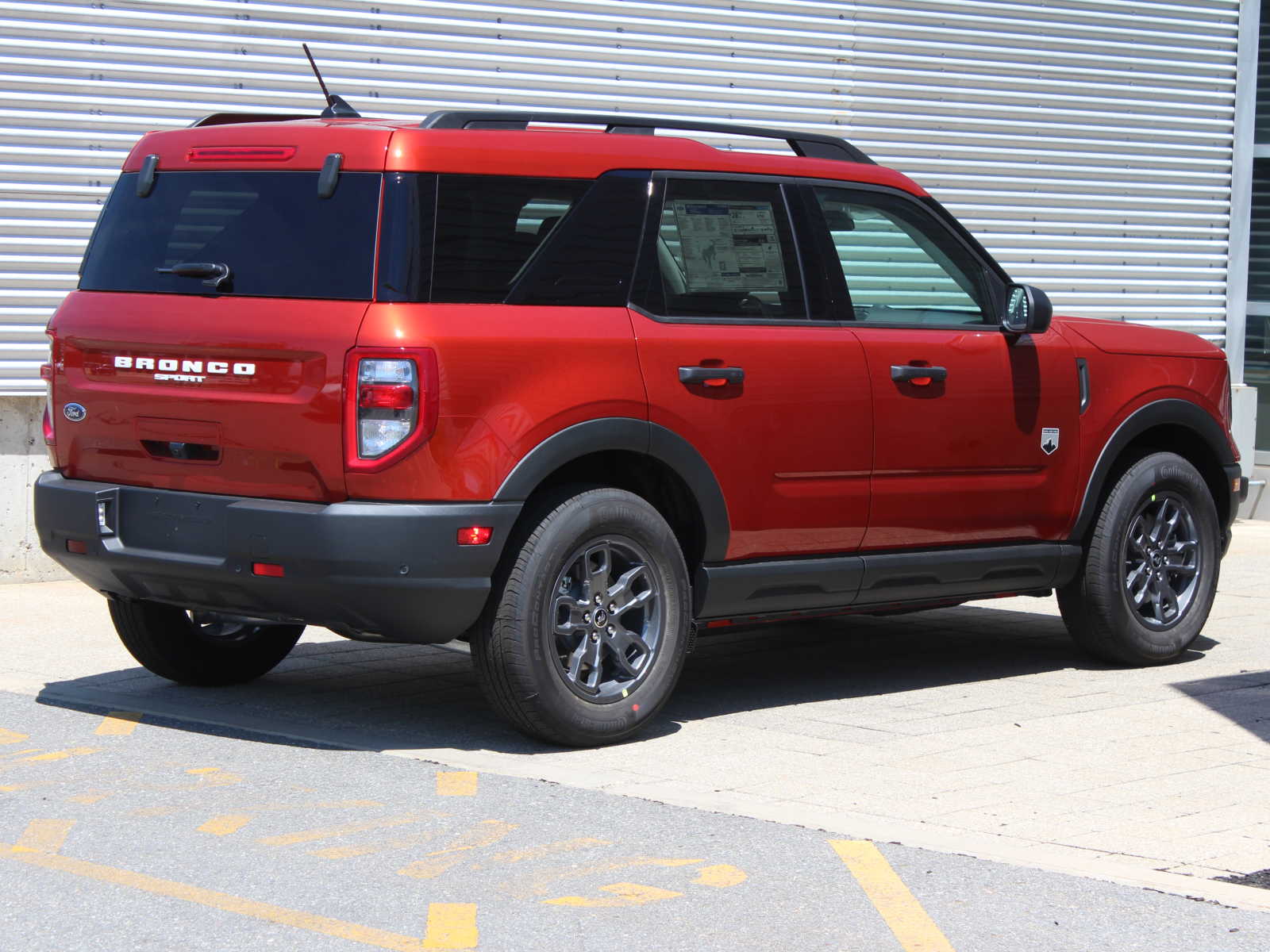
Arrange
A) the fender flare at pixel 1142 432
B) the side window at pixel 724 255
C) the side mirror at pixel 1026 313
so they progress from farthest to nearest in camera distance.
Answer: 1. the fender flare at pixel 1142 432
2. the side mirror at pixel 1026 313
3. the side window at pixel 724 255

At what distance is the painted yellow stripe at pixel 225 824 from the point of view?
17.3 ft

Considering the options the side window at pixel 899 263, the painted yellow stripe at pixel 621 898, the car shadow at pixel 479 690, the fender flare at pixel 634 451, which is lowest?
the car shadow at pixel 479 690

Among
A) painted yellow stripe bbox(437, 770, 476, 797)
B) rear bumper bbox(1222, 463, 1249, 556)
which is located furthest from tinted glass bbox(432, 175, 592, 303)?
rear bumper bbox(1222, 463, 1249, 556)

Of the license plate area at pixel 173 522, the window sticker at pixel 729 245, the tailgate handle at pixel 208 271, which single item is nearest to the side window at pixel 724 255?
the window sticker at pixel 729 245

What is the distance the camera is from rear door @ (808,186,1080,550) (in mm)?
7086

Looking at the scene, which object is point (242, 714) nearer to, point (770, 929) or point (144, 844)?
point (144, 844)

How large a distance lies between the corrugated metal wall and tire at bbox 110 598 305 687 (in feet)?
11.5

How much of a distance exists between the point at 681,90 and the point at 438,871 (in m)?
8.18

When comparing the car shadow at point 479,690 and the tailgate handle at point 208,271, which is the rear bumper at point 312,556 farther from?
the tailgate handle at point 208,271

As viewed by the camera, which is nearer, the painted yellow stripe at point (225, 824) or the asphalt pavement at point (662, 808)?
the asphalt pavement at point (662, 808)

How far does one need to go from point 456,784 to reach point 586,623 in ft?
2.54

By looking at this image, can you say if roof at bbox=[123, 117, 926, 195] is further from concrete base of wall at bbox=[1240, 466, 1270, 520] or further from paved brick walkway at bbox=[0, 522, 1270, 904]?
concrete base of wall at bbox=[1240, 466, 1270, 520]

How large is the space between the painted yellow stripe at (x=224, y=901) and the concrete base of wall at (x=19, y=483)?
5506 millimetres

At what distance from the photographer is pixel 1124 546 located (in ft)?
26.0
